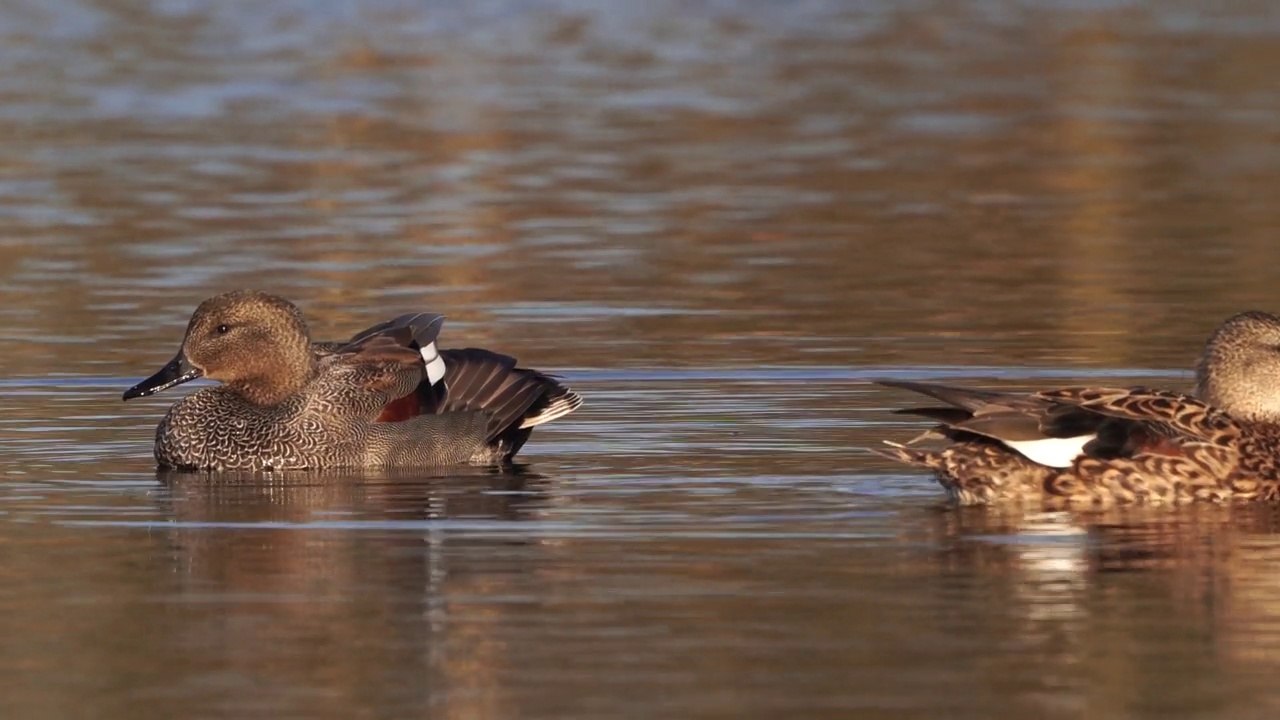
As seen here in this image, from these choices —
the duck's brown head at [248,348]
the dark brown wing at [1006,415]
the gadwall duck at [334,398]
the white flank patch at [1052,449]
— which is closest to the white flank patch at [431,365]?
the gadwall duck at [334,398]

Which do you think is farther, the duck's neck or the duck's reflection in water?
the duck's neck

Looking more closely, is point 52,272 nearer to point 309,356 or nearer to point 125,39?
point 309,356

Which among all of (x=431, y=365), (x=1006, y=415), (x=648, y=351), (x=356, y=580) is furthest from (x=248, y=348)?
(x=1006, y=415)

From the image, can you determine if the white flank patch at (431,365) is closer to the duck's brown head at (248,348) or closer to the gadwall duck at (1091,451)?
the duck's brown head at (248,348)

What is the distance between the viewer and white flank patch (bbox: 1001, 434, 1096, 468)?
11.4 meters

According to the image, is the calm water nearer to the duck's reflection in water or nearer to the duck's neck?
the duck's reflection in water

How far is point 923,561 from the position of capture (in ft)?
33.5

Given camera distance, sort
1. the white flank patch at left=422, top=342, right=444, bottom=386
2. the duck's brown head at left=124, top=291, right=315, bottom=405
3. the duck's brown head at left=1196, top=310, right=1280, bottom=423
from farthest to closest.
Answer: the duck's brown head at left=124, top=291, right=315, bottom=405, the white flank patch at left=422, top=342, right=444, bottom=386, the duck's brown head at left=1196, top=310, right=1280, bottom=423

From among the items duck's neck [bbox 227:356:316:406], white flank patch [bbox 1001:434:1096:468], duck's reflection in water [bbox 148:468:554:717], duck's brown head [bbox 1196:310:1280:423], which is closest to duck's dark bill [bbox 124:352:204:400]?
duck's neck [bbox 227:356:316:406]

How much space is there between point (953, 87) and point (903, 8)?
1566cm

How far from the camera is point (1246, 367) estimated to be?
1197 centimetres

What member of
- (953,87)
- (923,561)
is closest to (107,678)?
(923,561)

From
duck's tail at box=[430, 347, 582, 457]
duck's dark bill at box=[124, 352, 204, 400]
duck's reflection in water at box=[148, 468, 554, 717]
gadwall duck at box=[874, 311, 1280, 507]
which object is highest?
duck's dark bill at box=[124, 352, 204, 400]

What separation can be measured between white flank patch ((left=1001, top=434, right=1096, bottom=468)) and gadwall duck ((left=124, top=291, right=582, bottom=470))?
273 centimetres
